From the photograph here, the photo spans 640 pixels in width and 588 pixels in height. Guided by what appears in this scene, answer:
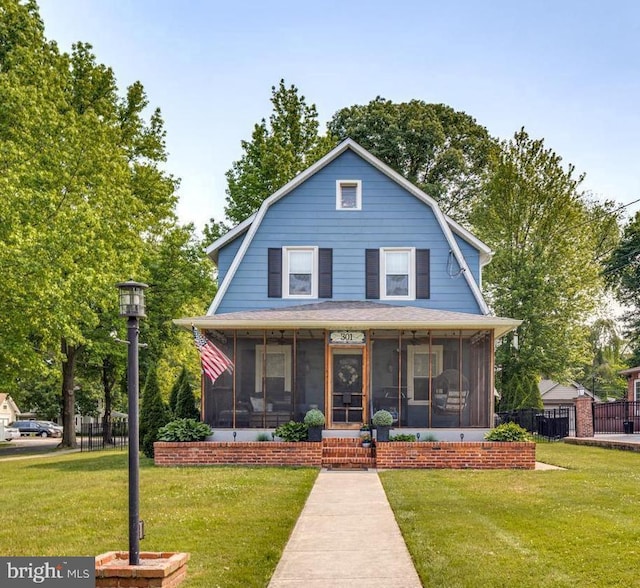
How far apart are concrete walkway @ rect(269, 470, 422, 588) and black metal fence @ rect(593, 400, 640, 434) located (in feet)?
72.9

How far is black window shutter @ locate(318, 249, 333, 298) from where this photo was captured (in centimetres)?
2203

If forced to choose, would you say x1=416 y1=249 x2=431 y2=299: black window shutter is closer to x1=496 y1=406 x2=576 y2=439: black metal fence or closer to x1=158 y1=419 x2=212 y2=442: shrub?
x1=158 y1=419 x2=212 y2=442: shrub

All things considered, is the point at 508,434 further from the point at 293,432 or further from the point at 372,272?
the point at 372,272

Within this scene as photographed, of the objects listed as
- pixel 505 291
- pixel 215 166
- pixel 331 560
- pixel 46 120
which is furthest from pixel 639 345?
pixel 331 560

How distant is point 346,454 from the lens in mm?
18141

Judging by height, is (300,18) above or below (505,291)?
above

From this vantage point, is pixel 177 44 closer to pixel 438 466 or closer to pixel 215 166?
pixel 438 466

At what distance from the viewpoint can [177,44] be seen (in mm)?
15531

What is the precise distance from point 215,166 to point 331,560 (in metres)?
31.5

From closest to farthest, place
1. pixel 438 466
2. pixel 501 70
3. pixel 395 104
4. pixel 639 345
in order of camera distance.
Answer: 1. pixel 501 70
2. pixel 438 466
3. pixel 395 104
4. pixel 639 345

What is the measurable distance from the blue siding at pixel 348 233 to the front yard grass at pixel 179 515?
676cm

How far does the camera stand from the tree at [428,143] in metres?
42.8

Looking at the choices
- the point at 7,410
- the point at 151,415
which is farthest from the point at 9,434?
the point at 151,415

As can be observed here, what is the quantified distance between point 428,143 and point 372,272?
74.6 ft
